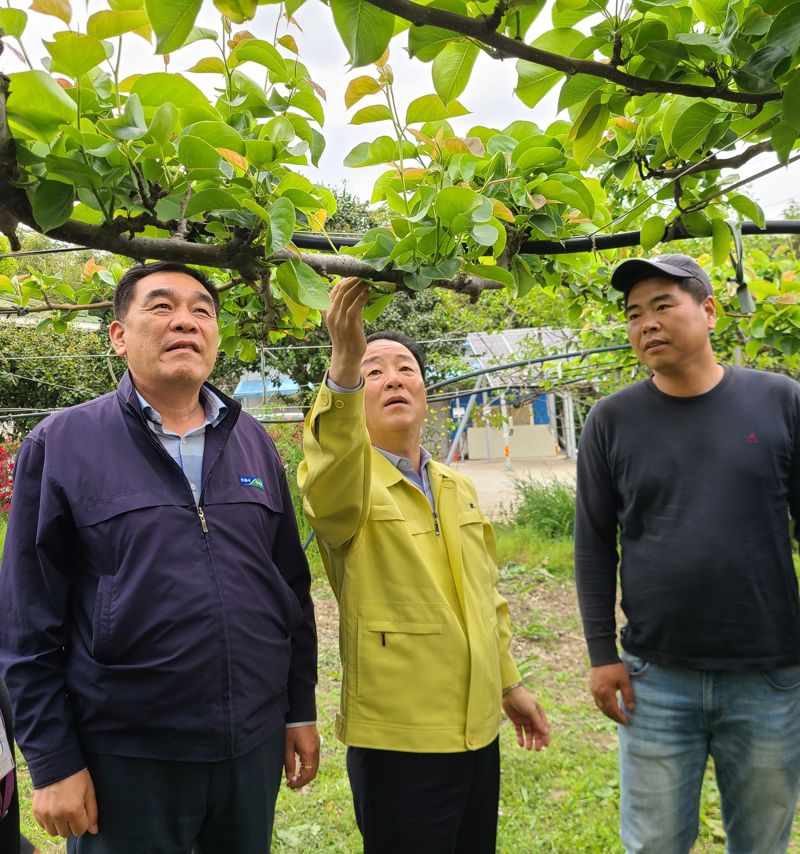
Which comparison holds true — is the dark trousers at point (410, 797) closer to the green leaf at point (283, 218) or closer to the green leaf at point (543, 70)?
the green leaf at point (283, 218)

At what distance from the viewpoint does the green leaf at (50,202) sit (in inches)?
36.2

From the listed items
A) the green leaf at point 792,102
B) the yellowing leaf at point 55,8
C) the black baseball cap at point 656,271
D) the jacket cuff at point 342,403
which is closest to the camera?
the green leaf at point 792,102

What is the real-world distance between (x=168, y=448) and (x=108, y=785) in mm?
747

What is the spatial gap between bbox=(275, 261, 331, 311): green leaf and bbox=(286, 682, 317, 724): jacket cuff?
1109 mm

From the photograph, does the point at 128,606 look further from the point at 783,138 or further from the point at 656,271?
the point at 656,271

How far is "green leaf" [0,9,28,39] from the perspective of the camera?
85cm

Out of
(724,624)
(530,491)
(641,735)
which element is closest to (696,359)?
(724,624)

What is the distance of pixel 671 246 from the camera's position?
603 centimetres

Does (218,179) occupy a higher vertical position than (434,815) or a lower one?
higher

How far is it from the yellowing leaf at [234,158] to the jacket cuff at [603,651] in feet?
4.98

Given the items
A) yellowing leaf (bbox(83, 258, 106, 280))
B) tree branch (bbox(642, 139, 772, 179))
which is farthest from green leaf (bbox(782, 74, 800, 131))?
yellowing leaf (bbox(83, 258, 106, 280))

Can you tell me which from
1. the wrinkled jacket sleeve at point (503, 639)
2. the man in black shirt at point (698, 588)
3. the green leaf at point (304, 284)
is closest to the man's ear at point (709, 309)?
the man in black shirt at point (698, 588)

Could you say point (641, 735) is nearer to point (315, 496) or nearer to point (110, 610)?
point (315, 496)

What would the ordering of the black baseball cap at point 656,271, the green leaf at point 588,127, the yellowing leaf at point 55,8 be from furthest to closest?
the black baseball cap at point 656,271 < the green leaf at point 588,127 < the yellowing leaf at point 55,8
